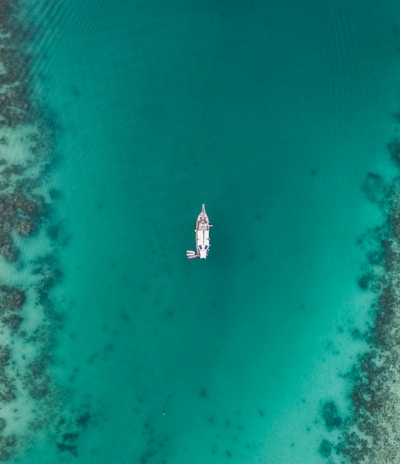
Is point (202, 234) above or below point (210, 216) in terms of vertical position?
below

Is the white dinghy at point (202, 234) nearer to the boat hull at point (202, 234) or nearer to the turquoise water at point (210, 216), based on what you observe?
the boat hull at point (202, 234)

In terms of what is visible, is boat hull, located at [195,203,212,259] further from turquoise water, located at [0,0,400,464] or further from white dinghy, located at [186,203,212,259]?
turquoise water, located at [0,0,400,464]

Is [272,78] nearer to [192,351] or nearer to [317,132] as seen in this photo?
[317,132]

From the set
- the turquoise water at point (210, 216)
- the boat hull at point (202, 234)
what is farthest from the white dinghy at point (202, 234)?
the turquoise water at point (210, 216)

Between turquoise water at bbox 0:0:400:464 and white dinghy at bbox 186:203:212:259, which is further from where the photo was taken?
turquoise water at bbox 0:0:400:464

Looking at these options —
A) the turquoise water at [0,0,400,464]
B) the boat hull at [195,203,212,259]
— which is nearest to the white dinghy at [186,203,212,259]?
the boat hull at [195,203,212,259]

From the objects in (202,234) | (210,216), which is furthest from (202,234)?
(210,216)

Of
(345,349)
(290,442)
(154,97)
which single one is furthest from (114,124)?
(290,442)

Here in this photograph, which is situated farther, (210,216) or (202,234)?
(210,216)

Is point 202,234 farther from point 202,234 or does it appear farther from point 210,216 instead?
point 210,216
